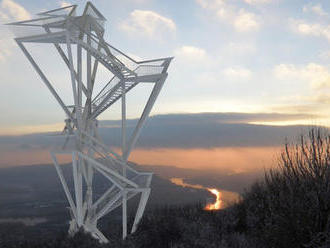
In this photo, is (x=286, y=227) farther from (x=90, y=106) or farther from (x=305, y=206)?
(x=90, y=106)

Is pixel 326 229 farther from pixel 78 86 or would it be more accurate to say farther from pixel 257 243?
pixel 78 86

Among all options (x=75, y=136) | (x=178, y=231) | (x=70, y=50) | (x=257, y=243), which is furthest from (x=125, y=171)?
(x=257, y=243)

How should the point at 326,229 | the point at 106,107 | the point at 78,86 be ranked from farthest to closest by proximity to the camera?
the point at 106,107 < the point at 78,86 < the point at 326,229

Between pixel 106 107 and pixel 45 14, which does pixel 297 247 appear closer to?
pixel 106 107

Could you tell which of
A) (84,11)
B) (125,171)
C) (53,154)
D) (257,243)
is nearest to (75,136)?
(53,154)

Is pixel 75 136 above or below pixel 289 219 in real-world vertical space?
above

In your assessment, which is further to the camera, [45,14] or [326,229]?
[45,14]

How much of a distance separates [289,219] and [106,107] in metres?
12.5

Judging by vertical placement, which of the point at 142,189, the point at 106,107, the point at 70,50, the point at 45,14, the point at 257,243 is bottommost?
the point at 257,243

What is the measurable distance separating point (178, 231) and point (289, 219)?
705cm

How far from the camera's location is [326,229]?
1917 centimetres

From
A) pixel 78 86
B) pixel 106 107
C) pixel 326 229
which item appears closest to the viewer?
pixel 326 229

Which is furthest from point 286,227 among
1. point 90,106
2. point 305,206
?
point 90,106

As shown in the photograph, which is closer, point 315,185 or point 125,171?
point 315,185
